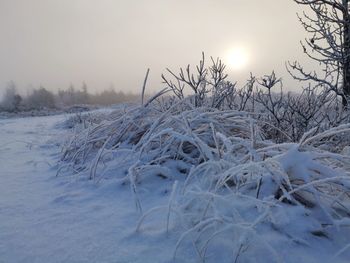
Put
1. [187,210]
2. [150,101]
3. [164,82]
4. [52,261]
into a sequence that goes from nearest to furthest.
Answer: [52,261] < [187,210] < [150,101] < [164,82]

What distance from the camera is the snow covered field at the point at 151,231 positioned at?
92 centimetres

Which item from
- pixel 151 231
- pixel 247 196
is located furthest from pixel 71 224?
pixel 247 196

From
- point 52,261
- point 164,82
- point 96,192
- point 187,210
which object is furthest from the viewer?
point 164,82

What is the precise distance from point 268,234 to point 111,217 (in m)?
0.58

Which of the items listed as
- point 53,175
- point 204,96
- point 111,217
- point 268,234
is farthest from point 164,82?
point 268,234

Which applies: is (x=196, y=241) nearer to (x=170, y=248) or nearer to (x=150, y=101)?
(x=170, y=248)

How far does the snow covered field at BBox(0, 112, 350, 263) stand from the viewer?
919 mm

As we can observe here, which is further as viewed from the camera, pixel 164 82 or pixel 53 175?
pixel 164 82

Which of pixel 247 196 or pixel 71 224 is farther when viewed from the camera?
pixel 71 224

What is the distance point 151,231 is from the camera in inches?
43.0

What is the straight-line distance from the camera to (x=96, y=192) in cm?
160

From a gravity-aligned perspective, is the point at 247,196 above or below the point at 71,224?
above

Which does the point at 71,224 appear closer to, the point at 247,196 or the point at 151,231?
the point at 151,231

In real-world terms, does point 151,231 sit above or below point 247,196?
below
